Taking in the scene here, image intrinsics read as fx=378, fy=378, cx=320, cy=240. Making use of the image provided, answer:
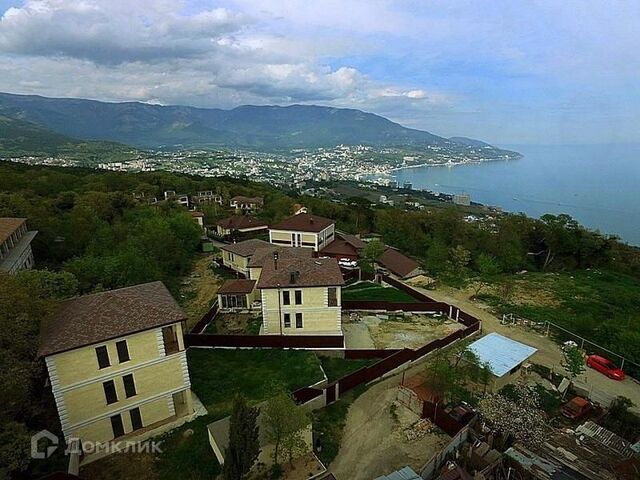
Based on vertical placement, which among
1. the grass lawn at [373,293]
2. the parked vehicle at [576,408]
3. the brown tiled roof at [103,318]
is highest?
the brown tiled roof at [103,318]

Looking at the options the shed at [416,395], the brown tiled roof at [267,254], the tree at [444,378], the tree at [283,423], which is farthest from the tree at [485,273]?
the tree at [283,423]

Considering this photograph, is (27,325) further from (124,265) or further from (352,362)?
(352,362)

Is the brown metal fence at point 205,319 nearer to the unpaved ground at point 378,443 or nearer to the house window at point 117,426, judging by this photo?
the house window at point 117,426

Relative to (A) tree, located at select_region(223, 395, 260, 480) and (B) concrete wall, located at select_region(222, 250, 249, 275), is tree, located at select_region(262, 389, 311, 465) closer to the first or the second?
(A) tree, located at select_region(223, 395, 260, 480)

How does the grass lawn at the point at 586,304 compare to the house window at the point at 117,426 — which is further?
the grass lawn at the point at 586,304

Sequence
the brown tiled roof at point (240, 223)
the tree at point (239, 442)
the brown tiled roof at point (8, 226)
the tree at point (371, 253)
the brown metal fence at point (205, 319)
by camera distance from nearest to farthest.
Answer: the tree at point (239, 442), the brown metal fence at point (205, 319), the brown tiled roof at point (8, 226), the tree at point (371, 253), the brown tiled roof at point (240, 223)

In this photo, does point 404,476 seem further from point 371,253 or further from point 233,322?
point 371,253

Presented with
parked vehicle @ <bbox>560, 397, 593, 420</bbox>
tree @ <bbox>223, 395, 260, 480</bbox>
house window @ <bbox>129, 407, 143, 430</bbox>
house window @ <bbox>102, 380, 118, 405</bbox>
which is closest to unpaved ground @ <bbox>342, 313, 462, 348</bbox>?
parked vehicle @ <bbox>560, 397, 593, 420</bbox>
